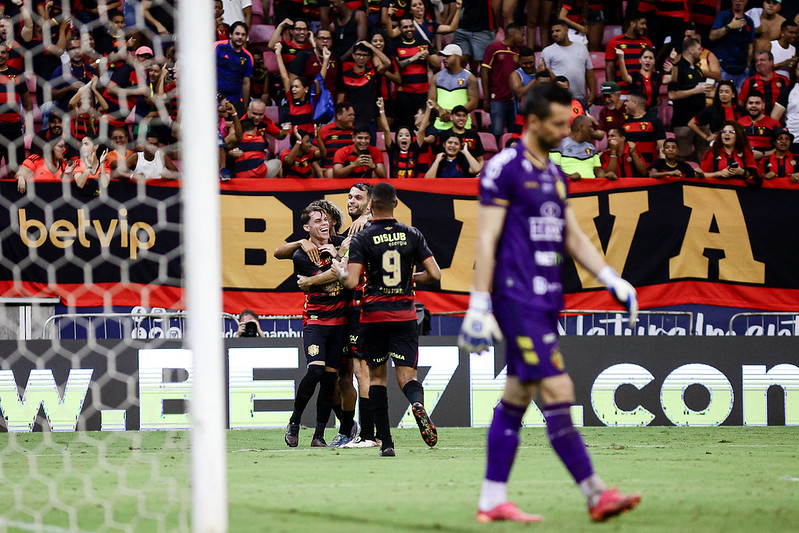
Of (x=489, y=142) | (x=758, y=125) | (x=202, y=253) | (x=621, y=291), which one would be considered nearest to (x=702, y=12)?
(x=758, y=125)

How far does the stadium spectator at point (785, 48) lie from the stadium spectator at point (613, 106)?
345 cm

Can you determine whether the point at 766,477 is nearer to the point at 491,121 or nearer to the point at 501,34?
→ the point at 491,121

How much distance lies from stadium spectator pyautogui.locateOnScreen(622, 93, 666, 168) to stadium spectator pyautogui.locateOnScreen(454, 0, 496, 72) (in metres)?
2.85

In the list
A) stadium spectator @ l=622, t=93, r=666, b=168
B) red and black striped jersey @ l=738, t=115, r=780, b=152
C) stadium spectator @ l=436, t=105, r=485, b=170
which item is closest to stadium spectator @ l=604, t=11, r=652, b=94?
stadium spectator @ l=622, t=93, r=666, b=168

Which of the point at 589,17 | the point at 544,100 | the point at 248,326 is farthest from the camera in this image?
the point at 589,17

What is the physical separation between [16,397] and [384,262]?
18.3 feet

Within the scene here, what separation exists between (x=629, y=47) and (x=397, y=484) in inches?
455

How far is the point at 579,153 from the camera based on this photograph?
1464 centimetres

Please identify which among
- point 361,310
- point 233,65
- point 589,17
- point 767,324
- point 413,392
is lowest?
point 767,324

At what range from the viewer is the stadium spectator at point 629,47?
1641 cm

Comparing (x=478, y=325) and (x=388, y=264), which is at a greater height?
(x=478, y=325)

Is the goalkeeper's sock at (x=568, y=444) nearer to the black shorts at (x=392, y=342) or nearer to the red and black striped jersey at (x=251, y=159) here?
the black shorts at (x=392, y=342)

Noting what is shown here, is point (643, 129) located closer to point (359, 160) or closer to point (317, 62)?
point (359, 160)

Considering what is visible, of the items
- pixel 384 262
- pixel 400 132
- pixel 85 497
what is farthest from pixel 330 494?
pixel 400 132
